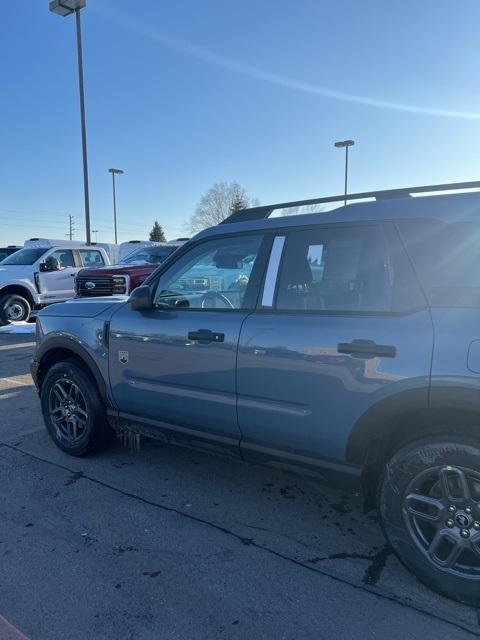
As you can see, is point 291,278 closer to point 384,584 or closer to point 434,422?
point 434,422

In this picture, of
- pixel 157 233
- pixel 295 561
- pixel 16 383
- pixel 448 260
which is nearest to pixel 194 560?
pixel 295 561

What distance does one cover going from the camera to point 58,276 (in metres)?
13.0

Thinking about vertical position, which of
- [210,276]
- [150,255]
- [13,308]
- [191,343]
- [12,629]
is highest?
[150,255]

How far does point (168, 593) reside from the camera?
7.81 feet

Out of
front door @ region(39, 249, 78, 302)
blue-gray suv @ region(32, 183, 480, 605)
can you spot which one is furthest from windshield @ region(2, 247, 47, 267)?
blue-gray suv @ region(32, 183, 480, 605)

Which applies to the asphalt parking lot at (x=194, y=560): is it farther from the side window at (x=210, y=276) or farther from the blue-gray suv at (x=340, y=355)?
the side window at (x=210, y=276)

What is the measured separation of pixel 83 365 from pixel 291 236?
7.02 ft

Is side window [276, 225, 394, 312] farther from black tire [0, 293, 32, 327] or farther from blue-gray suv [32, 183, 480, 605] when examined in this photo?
black tire [0, 293, 32, 327]

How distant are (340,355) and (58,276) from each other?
11938mm

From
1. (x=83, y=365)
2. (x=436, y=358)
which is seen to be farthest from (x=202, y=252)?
(x=436, y=358)

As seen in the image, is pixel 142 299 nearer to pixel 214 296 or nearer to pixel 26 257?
pixel 214 296

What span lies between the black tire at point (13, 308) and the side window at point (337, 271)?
11.2 meters

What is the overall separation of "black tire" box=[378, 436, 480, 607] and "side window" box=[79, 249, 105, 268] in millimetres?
12722

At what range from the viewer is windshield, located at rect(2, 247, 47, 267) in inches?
505
